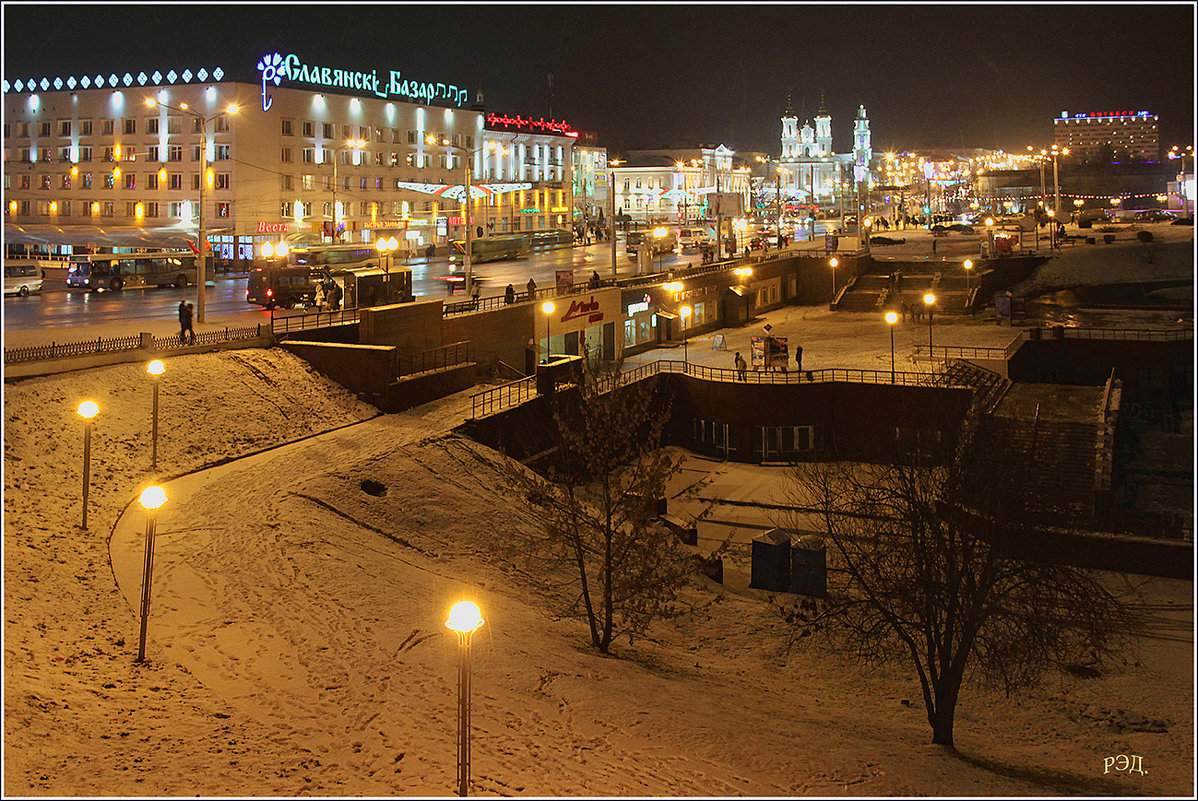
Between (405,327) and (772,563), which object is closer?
(772,563)

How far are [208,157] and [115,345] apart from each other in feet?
149

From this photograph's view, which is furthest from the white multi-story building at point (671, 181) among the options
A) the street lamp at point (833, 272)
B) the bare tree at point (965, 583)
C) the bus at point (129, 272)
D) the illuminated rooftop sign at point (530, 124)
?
the bare tree at point (965, 583)

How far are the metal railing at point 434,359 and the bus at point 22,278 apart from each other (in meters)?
18.1

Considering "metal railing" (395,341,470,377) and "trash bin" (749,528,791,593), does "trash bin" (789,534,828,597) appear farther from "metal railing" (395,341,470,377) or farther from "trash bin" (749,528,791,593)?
"metal railing" (395,341,470,377)

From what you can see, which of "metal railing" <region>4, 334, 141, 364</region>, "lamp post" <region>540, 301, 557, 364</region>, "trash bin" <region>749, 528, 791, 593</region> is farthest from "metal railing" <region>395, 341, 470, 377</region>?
"trash bin" <region>749, 528, 791, 593</region>

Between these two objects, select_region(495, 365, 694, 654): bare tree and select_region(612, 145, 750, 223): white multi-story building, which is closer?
select_region(495, 365, 694, 654): bare tree

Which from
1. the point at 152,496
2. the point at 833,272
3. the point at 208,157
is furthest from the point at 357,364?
the point at 208,157

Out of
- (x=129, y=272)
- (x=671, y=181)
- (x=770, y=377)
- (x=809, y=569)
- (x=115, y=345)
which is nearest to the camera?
(x=809, y=569)

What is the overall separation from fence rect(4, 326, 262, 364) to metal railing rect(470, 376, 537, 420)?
21.6 ft

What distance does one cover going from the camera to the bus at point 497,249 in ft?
214

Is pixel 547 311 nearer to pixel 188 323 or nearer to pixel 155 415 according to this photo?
pixel 188 323

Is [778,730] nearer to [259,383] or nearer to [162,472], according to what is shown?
[162,472]

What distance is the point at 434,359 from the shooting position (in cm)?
3203

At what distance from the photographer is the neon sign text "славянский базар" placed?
6831cm
